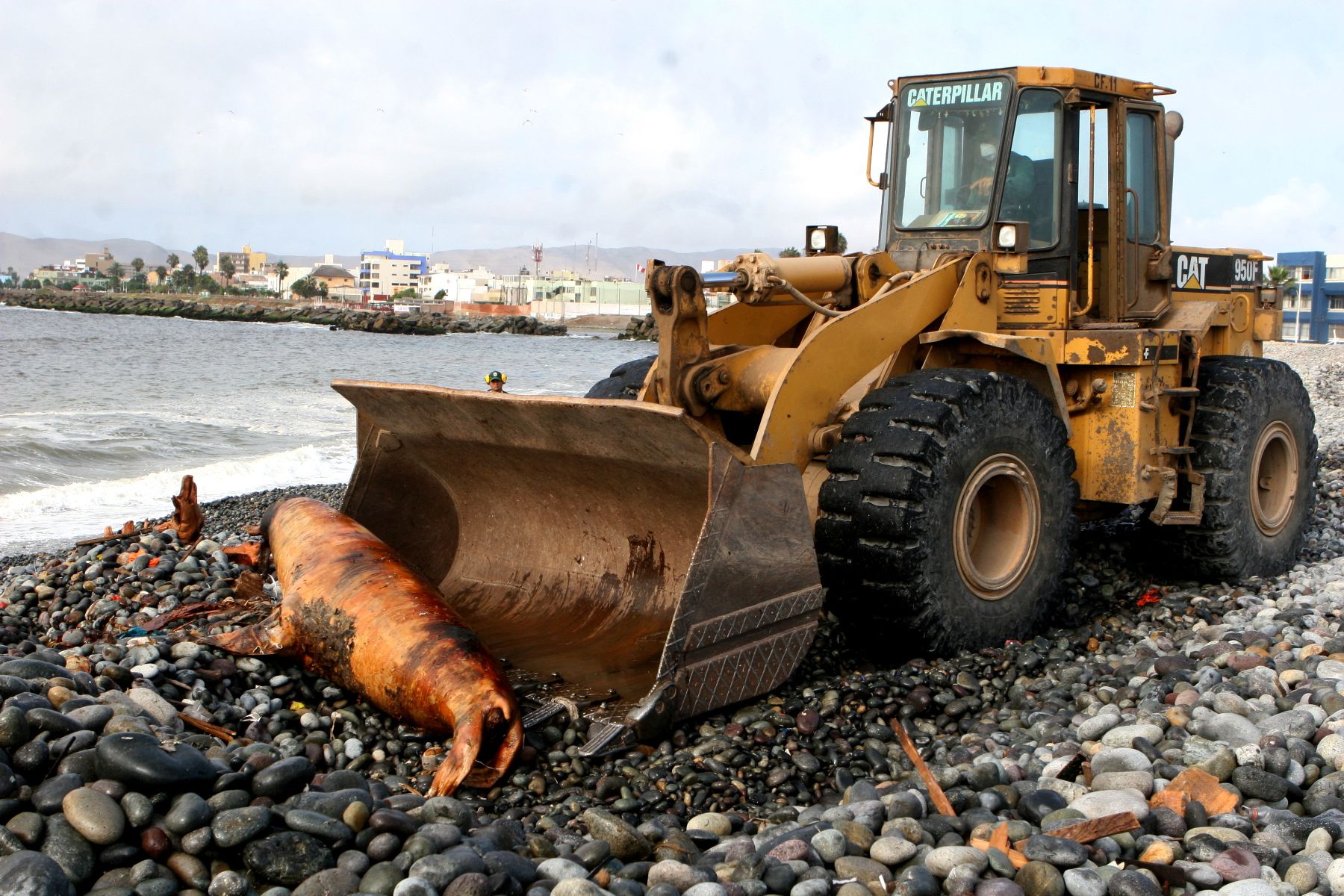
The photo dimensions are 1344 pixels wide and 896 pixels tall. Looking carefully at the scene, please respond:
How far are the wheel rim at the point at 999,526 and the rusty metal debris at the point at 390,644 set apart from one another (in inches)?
87.9

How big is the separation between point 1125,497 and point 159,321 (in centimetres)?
10656

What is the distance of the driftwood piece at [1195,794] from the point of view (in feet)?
12.6

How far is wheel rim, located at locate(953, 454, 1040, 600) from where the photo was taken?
18.3 ft

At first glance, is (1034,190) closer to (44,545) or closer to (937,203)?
(937,203)

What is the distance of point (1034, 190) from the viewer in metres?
6.77

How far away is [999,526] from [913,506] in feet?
3.51

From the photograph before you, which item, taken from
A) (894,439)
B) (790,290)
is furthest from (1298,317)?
(894,439)

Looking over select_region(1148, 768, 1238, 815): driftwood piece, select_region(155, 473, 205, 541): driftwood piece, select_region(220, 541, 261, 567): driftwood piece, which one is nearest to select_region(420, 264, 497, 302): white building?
select_region(155, 473, 205, 541): driftwood piece

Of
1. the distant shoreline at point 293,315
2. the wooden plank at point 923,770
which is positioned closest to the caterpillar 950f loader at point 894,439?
the wooden plank at point 923,770

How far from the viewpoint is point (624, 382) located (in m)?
7.40

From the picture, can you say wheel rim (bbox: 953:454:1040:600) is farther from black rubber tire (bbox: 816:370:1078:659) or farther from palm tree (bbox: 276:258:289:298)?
palm tree (bbox: 276:258:289:298)

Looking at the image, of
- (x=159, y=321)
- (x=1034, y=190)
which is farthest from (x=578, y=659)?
(x=159, y=321)

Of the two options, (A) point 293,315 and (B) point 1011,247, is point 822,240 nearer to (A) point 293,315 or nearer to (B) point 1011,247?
(B) point 1011,247

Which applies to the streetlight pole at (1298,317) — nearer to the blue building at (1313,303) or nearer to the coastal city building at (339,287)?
the blue building at (1313,303)
